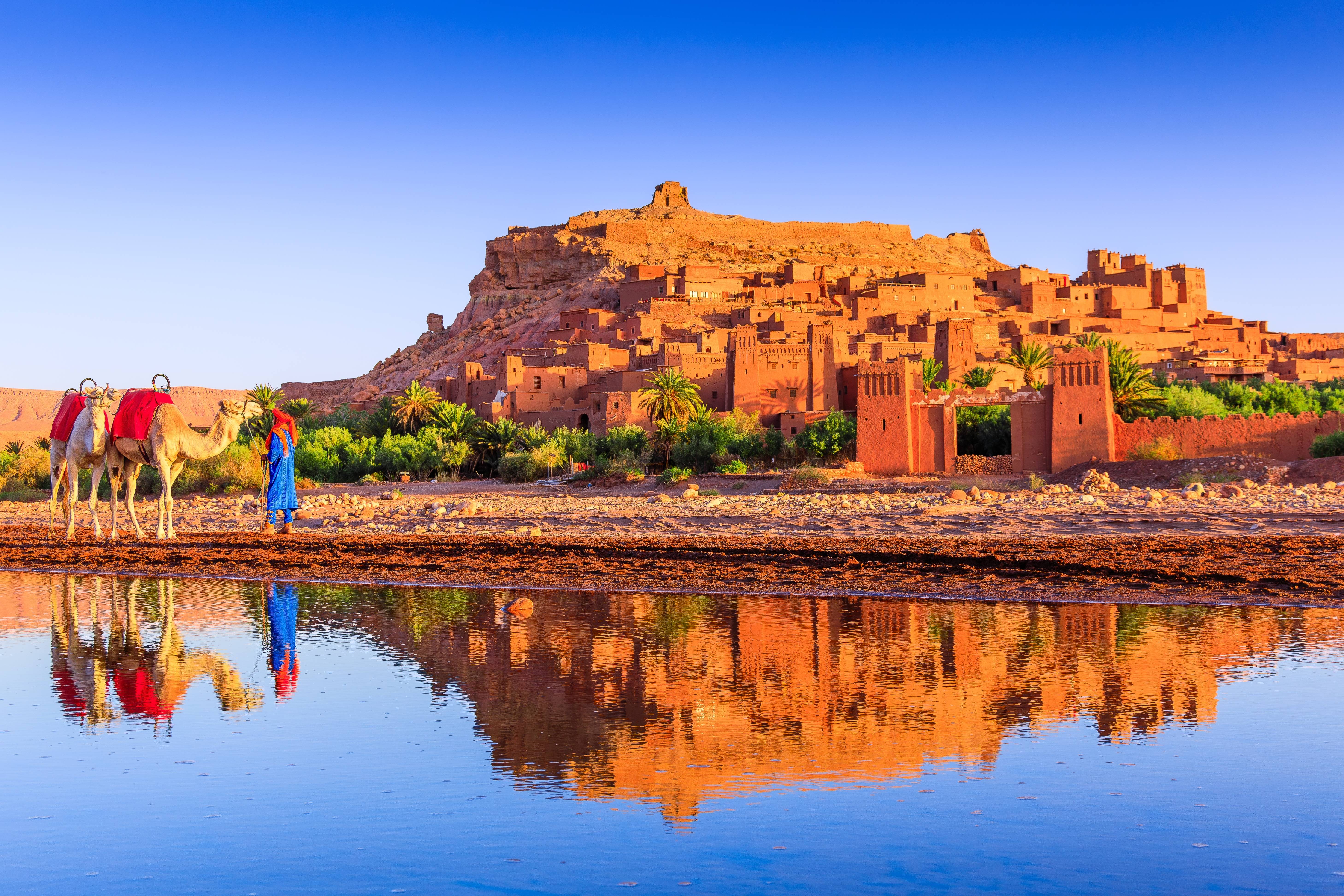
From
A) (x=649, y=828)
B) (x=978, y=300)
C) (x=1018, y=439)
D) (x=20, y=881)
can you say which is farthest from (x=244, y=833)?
(x=978, y=300)

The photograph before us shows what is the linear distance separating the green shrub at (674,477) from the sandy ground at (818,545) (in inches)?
205

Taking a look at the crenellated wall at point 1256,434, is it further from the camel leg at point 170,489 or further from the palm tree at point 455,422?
the palm tree at point 455,422

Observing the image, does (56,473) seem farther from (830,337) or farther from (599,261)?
(599,261)

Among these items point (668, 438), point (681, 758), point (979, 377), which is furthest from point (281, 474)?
point (979, 377)

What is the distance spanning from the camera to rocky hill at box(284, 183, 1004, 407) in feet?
245

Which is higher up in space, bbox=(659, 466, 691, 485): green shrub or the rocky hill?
the rocky hill

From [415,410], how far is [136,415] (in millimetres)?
30650

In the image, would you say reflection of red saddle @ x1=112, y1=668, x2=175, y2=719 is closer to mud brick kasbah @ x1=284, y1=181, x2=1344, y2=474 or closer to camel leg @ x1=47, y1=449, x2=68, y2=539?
camel leg @ x1=47, y1=449, x2=68, y2=539

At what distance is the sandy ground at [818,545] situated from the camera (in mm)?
11359

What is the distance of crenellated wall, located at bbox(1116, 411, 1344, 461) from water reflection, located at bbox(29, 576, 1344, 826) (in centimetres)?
1723

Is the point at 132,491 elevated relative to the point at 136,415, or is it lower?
lower

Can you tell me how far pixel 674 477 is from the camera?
29.7 meters

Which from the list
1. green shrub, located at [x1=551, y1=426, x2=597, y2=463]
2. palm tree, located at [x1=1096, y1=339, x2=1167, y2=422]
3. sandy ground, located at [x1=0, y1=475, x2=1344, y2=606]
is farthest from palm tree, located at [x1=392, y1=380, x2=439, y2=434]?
palm tree, located at [x1=1096, y1=339, x2=1167, y2=422]

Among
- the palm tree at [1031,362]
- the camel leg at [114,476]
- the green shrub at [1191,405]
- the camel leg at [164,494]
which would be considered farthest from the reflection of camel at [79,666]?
the palm tree at [1031,362]
